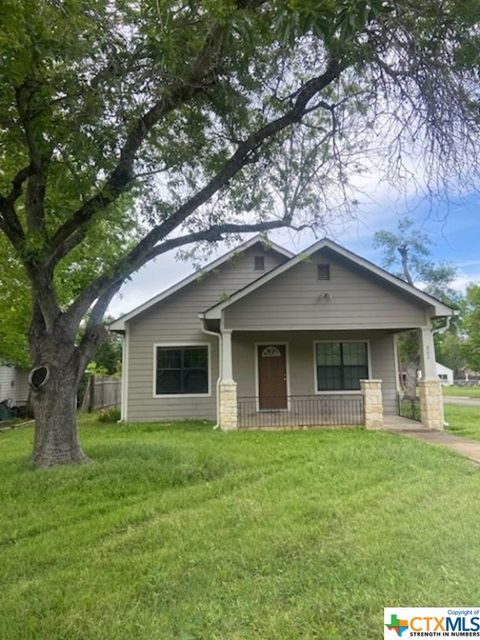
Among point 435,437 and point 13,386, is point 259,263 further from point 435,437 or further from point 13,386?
point 13,386

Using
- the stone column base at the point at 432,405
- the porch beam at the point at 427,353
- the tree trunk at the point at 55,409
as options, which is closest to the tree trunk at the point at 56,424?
the tree trunk at the point at 55,409

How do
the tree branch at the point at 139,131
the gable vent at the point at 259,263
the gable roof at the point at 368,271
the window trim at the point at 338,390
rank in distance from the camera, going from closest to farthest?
the tree branch at the point at 139,131, the gable roof at the point at 368,271, the window trim at the point at 338,390, the gable vent at the point at 259,263

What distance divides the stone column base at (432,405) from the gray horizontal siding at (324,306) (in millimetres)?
1681

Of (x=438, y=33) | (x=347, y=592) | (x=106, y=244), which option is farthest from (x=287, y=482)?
(x=106, y=244)

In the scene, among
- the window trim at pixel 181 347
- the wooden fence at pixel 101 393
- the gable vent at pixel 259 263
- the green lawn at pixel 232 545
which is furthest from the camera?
the wooden fence at pixel 101 393

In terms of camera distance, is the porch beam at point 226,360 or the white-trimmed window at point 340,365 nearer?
the porch beam at point 226,360

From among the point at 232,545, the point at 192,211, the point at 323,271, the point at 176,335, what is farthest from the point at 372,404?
the point at 232,545

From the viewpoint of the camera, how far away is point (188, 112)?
23.6ft

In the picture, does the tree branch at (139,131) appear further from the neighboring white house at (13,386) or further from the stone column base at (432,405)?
the neighboring white house at (13,386)

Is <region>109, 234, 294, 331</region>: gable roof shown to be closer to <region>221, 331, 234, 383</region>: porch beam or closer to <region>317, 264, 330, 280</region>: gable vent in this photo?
Result: <region>317, 264, 330, 280</region>: gable vent

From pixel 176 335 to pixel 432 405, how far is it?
785 centimetres

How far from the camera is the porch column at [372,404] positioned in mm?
11445

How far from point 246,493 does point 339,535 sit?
66.8 inches

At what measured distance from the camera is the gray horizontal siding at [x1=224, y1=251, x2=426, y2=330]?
1209cm
